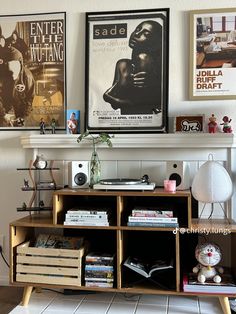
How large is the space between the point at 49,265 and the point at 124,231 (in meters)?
0.41

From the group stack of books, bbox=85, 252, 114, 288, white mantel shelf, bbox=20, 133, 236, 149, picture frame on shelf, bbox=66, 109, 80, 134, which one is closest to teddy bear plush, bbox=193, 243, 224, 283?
stack of books, bbox=85, 252, 114, 288

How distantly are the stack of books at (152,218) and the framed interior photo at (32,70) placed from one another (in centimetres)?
74

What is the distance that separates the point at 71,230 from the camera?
2.14 metres

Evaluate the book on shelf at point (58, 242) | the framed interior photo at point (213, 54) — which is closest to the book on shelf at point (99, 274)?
the book on shelf at point (58, 242)

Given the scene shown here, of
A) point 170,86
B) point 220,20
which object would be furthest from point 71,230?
point 220,20

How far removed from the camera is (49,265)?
1856 millimetres

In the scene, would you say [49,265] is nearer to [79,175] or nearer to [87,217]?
[87,217]

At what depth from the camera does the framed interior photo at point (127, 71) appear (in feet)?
6.93

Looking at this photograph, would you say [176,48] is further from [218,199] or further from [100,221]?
[100,221]

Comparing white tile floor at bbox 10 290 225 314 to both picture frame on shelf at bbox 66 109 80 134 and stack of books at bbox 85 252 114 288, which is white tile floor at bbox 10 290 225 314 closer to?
stack of books at bbox 85 252 114 288

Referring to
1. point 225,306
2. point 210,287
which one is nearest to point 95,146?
point 210,287

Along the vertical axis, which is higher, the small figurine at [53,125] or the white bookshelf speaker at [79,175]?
the small figurine at [53,125]

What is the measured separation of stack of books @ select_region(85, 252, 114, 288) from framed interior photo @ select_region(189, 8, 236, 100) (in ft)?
3.30

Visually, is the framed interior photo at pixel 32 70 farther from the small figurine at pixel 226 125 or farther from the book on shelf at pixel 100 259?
the small figurine at pixel 226 125
